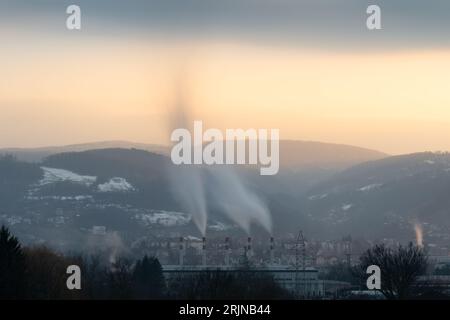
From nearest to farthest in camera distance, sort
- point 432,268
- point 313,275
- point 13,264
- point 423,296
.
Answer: point 13,264 → point 423,296 → point 313,275 → point 432,268

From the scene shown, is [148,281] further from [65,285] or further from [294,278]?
[294,278]

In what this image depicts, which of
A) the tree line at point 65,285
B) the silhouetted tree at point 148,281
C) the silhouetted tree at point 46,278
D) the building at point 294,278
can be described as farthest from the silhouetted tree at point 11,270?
the building at point 294,278

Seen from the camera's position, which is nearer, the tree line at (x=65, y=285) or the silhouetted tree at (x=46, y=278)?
the tree line at (x=65, y=285)

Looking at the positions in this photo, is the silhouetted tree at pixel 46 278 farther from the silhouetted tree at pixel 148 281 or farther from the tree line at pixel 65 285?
the silhouetted tree at pixel 148 281
